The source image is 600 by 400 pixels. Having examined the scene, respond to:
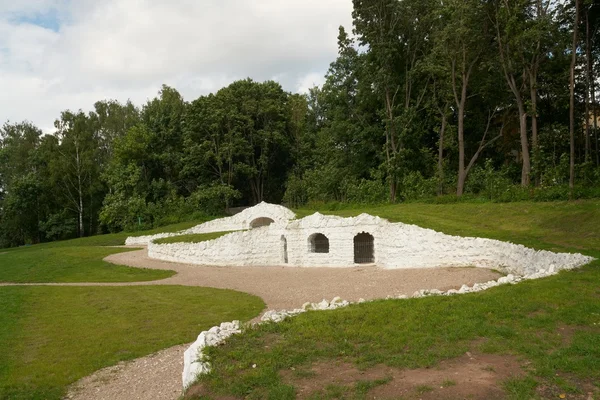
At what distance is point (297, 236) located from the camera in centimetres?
2367

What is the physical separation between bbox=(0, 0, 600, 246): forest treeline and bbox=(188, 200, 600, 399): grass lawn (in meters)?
14.1

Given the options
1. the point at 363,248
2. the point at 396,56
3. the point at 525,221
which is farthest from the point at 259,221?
the point at 525,221

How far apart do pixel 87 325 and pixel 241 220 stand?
20754 mm

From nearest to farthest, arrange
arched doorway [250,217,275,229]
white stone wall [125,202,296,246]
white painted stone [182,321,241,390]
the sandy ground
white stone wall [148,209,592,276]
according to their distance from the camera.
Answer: white painted stone [182,321,241,390] → the sandy ground → white stone wall [148,209,592,276] → white stone wall [125,202,296,246] → arched doorway [250,217,275,229]

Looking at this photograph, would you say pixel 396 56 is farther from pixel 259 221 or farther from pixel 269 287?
pixel 269 287

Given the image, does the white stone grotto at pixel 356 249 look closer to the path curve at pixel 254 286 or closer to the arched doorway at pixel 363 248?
the arched doorway at pixel 363 248

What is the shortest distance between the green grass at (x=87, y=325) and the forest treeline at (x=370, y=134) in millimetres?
16611

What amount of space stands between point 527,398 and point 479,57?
27168 mm

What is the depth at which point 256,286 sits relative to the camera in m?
17.7

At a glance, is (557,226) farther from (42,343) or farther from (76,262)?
(76,262)

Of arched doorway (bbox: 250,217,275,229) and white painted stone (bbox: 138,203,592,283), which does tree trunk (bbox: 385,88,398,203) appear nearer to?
white painted stone (bbox: 138,203,592,283)

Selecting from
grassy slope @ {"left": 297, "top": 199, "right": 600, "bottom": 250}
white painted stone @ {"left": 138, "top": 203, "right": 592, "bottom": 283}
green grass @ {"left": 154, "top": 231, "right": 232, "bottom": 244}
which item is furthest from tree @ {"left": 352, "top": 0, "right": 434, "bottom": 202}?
green grass @ {"left": 154, "top": 231, "right": 232, "bottom": 244}

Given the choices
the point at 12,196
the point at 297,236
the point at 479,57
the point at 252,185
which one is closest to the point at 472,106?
the point at 479,57

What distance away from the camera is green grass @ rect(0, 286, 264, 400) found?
8.81 m
